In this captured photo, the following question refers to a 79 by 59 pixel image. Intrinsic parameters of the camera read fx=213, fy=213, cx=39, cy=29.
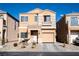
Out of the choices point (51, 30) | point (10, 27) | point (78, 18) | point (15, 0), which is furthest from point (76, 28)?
point (15, 0)

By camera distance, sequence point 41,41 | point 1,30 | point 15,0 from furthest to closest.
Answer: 1. point 41,41
2. point 1,30
3. point 15,0

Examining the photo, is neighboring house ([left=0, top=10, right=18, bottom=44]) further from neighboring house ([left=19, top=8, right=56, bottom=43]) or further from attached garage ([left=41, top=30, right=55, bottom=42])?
attached garage ([left=41, top=30, right=55, bottom=42])

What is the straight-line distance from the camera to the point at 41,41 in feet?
88.9

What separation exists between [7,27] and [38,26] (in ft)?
13.0

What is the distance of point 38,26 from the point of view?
2705 centimetres

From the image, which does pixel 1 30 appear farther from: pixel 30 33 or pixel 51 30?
pixel 51 30

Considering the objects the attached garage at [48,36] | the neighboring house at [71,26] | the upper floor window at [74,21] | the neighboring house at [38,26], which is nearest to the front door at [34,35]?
the neighboring house at [38,26]

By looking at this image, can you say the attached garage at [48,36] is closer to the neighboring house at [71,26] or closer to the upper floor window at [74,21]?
the neighboring house at [71,26]

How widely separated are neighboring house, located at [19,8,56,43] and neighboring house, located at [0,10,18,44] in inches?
65.1

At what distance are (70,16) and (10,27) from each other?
825cm

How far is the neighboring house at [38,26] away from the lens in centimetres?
2708

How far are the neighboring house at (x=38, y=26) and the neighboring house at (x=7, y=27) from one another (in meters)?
1.65

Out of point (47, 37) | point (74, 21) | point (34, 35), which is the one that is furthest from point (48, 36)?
point (74, 21)

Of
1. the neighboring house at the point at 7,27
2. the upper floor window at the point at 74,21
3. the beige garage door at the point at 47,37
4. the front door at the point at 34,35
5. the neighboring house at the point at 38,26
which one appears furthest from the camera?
the front door at the point at 34,35
